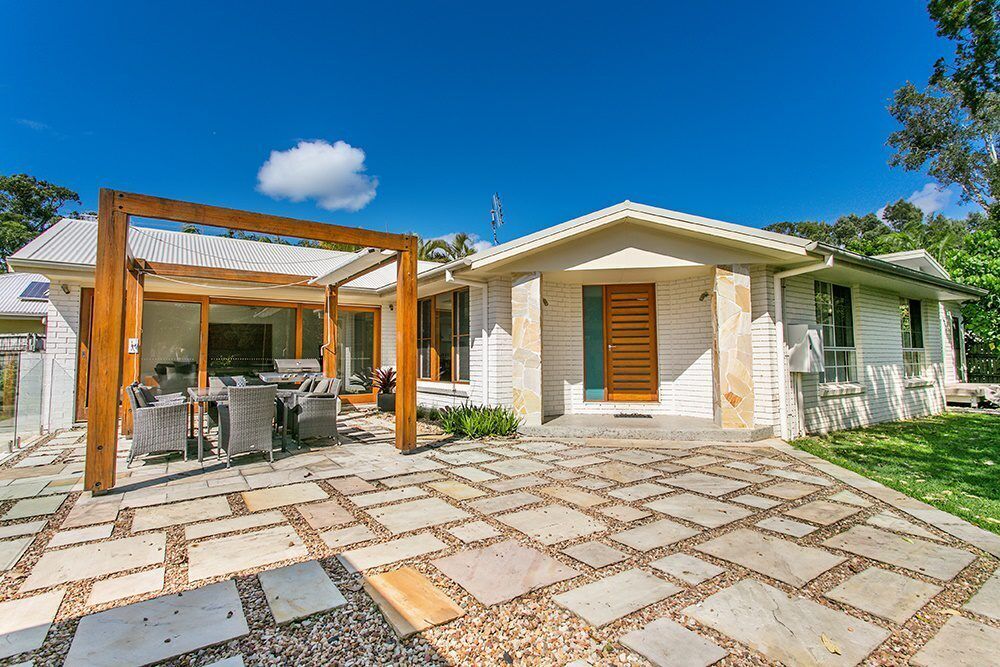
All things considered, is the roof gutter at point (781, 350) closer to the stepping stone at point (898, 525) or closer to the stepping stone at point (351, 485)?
the stepping stone at point (898, 525)

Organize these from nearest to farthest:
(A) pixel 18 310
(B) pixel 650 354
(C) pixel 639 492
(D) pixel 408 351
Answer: (C) pixel 639 492 < (D) pixel 408 351 < (B) pixel 650 354 < (A) pixel 18 310

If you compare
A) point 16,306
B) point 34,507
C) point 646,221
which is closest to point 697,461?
point 646,221

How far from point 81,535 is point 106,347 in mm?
1645

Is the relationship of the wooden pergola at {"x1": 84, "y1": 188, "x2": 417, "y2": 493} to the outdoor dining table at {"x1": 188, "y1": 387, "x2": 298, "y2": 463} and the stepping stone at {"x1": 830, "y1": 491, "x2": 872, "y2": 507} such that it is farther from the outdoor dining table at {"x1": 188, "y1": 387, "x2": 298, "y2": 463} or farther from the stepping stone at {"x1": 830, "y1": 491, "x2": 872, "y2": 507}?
the stepping stone at {"x1": 830, "y1": 491, "x2": 872, "y2": 507}

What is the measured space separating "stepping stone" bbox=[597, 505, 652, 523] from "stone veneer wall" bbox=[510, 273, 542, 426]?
142 inches

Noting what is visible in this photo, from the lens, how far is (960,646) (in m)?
1.96

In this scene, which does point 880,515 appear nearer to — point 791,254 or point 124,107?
point 791,254

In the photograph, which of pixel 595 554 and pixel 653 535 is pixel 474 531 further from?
pixel 653 535

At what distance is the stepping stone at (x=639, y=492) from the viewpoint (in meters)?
4.08

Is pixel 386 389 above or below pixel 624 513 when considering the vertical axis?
above

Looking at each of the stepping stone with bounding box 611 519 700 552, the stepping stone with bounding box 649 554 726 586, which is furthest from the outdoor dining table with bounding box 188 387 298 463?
the stepping stone with bounding box 649 554 726 586

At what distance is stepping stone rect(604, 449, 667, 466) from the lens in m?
5.47

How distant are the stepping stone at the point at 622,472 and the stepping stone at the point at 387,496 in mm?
1822

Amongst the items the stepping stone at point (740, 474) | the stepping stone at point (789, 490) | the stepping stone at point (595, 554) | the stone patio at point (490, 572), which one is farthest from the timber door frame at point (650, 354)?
the stepping stone at point (595, 554)
